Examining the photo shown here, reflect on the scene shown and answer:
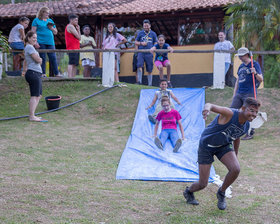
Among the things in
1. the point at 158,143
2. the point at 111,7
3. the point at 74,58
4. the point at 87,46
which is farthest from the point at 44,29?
the point at 111,7

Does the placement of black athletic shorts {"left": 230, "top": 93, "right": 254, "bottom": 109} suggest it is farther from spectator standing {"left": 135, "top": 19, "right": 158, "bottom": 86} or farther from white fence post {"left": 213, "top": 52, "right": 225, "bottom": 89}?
spectator standing {"left": 135, "top": 19, "right": 158, "bottom": 86}

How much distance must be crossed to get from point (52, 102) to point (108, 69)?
214cm

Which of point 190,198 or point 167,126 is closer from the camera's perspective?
point 190,198

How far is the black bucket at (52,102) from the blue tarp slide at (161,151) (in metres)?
2.16

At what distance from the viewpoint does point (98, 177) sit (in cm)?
596

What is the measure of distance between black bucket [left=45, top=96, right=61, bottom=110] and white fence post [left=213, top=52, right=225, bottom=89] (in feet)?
14.6

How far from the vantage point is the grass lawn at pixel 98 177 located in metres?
4.40

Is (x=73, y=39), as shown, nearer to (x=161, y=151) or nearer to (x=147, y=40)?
(x=147, y=40)

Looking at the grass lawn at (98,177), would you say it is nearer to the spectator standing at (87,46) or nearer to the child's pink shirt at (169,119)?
the child's pink shirt at (169,119)

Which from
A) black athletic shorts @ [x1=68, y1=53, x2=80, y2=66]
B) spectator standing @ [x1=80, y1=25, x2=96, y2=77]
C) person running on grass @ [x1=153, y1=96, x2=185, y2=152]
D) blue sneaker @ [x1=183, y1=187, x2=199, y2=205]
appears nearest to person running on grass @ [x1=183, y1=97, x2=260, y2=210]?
blue sneaker @ [x1=183, y1=187, x2=199, y2=205]

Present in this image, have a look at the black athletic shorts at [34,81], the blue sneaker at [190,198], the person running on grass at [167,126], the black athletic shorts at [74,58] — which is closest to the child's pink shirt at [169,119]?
the person running on grass at [167,126]

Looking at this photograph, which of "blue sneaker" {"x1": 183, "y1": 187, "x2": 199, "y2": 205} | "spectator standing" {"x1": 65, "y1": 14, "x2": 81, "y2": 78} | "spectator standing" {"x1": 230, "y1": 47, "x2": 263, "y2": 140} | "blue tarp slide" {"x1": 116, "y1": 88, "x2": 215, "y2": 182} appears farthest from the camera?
"spectator standing" {"x1": 65, "y1": 14, "x2": 81, "y2": 78}

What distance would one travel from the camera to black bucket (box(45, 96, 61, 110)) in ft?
34.5

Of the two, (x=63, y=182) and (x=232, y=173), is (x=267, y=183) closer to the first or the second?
(x=232, y=173)
